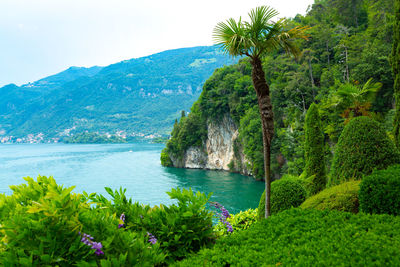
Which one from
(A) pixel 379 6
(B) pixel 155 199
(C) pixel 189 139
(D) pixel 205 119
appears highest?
(A) pixel 379 6

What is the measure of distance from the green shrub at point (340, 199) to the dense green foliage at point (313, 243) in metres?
1.95

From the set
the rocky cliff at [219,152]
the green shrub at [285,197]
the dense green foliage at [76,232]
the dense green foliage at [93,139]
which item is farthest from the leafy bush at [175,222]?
the dense green foliage at [93,139]

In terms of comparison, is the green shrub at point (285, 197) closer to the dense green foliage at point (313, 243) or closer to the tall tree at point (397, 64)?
the tall tree at point (397, 64)

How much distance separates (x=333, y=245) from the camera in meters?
2.46

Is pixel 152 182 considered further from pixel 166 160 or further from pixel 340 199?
pixel 340 199

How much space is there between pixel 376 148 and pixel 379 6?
34829 mm

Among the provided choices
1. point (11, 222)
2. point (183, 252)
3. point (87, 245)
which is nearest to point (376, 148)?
point (183, 252)

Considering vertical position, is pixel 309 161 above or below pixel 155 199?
above

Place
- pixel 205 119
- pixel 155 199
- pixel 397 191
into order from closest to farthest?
pixel 397 191 < pixel 155 199 < pixel 205 119

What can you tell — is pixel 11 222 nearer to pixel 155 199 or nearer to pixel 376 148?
pixel 376 148

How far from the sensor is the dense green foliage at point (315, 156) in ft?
36.1

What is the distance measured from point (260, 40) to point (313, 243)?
13.9ft

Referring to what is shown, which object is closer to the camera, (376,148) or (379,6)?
(376,148)

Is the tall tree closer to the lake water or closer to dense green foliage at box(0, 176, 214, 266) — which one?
dense green foliage at box(0, 176, 214, 266)
